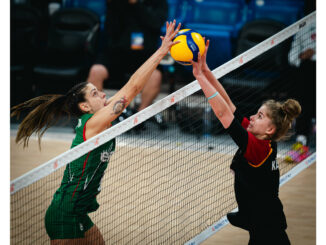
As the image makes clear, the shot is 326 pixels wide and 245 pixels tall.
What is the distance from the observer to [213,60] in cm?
802

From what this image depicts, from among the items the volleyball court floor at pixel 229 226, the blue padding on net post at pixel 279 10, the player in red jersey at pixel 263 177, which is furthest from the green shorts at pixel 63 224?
the blue padding on net post at pixel 279 10

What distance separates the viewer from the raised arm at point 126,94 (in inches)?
120

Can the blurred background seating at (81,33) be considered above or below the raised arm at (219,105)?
below

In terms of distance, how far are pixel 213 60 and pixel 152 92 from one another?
5.94 ft

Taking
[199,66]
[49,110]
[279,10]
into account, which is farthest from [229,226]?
[279,10]

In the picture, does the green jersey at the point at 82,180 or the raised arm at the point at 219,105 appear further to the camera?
the green jersey at the point at 82,180

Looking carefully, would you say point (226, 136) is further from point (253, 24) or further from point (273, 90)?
point (253, 24)

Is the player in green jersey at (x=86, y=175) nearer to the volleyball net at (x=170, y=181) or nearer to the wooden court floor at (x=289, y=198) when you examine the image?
the volleyball net at (x=170, y=181)

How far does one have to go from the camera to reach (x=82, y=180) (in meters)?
3.07

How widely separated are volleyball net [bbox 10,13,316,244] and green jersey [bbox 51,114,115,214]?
0.25 metres

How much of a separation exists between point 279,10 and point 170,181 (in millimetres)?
4431

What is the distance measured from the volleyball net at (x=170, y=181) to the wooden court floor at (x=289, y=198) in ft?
0.71

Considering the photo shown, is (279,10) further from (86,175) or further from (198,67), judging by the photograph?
(86,175)
